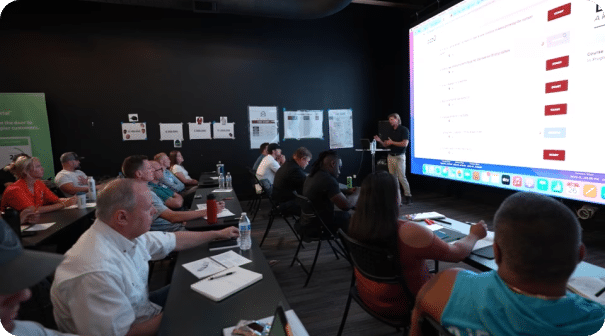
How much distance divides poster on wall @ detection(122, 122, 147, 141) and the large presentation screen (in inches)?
232

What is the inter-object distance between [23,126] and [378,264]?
6.90 metres

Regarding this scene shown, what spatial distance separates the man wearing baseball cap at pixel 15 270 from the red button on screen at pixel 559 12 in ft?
7.13

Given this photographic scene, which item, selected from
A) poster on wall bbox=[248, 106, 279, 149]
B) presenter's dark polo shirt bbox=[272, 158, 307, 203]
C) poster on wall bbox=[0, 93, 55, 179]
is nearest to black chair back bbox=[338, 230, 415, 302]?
presenter's dark polo shirt bbox=[272, 158, 307, 203]

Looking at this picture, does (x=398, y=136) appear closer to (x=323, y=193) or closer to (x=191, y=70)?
(x=323, y=193)

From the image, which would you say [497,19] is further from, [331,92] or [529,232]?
[331,92]

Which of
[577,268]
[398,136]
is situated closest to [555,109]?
[577,268]

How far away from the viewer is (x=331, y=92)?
7.40 metres

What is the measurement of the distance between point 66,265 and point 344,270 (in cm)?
269

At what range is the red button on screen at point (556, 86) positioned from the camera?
1.46 m

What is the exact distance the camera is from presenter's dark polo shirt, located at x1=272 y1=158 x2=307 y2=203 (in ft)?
13.5

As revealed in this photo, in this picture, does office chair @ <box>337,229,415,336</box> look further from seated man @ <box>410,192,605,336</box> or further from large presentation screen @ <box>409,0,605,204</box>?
large presentation screen @ <box>409,0,605,204</box>

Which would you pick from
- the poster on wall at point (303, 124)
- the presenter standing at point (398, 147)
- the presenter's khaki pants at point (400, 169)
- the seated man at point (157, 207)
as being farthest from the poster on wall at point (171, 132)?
the presenter's khaki pants at point (400, 169)

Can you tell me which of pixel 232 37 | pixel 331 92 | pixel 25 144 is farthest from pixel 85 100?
pixel 331 92

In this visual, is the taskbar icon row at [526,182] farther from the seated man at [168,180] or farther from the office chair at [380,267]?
the seated man at [168,180]
